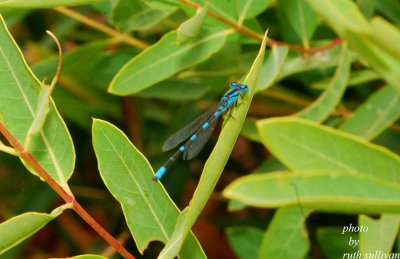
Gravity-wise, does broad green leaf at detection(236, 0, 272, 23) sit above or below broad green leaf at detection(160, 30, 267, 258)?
above

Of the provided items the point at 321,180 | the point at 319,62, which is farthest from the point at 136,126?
the point at 321,180

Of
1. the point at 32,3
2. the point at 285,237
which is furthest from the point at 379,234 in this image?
the point at 32,3

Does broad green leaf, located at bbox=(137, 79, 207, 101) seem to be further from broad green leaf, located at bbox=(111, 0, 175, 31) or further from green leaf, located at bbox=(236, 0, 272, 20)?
green leaf, located at bbox=(236, 0, 272, 20)

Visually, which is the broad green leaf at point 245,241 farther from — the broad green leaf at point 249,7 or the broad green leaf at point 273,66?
the broad green leaf at point 249,7

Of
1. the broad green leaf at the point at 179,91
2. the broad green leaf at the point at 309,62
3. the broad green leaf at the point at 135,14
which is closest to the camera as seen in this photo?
the broad green leaf at the point at 135,14

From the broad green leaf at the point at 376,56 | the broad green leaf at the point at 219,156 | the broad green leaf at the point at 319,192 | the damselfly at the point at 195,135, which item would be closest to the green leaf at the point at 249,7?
the damselfly at the point at 195,135

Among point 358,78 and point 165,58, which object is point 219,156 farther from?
point 358,78

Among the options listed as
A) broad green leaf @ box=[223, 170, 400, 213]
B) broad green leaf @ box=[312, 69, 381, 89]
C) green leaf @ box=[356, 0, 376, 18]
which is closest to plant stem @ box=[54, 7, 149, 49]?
broad green leaf @ box=[312, 69, 381, 89]

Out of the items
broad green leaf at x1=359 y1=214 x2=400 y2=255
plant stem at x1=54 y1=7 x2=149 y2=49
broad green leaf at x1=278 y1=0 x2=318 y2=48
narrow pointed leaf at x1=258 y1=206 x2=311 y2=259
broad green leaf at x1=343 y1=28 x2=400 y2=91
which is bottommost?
narrow pointed leaf at x1=258 y1=206 x2=311 y2=259
